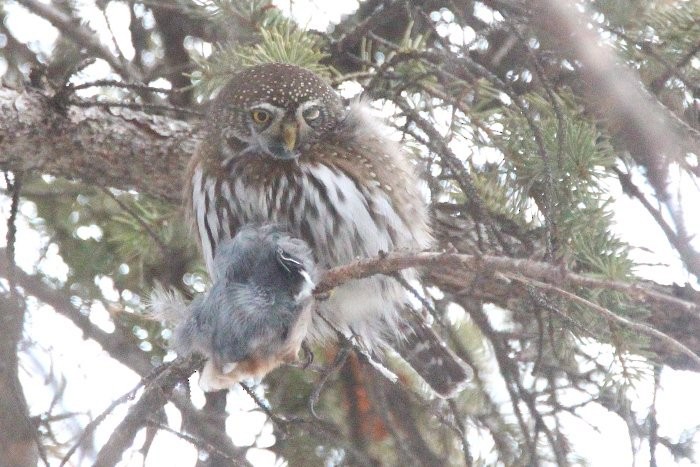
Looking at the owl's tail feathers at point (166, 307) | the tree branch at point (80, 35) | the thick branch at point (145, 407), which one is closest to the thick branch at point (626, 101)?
the thick branch at point (145, 407)

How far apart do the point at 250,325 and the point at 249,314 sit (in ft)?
0.09

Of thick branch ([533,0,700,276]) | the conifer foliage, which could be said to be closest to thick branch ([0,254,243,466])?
the conifer foliage

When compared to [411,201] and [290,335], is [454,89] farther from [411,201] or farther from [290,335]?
[290,335]

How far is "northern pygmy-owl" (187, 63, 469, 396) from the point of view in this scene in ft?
8.41

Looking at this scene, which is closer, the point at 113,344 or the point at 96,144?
the point at 113,344

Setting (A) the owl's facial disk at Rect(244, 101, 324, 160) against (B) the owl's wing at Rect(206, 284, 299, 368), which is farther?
(A) the owl's facial disk at Rect(244, 101, 324, 160)

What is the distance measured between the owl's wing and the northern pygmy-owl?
40 cm

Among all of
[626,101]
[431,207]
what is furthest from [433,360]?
[626,101]

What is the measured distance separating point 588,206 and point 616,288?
797 millimetres

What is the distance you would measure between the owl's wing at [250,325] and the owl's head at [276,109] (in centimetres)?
53

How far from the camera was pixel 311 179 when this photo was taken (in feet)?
8.44

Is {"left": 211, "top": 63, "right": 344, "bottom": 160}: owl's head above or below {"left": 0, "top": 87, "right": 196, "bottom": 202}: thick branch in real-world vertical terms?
below

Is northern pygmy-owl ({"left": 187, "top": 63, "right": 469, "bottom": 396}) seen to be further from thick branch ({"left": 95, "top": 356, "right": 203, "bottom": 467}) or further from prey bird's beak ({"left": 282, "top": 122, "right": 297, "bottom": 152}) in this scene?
thick branch ({"left": 95, "top": 356, "right": 203, "bottom": 467})

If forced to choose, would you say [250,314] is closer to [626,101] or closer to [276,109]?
[276,109]
